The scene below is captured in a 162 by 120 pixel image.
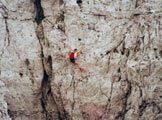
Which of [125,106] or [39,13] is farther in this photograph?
[39,13]

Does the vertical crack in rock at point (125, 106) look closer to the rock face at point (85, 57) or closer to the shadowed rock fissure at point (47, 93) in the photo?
the rock face at point (85, 57)

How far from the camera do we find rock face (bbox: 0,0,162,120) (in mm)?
7668

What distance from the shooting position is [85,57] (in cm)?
823

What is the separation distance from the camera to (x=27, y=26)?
8.71m

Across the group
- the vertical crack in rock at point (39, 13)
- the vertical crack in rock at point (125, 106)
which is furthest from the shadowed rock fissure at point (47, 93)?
the vertical crack in rock at point (125, 106)

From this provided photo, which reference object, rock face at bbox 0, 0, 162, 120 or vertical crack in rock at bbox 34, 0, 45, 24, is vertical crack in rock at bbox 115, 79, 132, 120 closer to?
rock face at bbox 0, 0, 162, 120

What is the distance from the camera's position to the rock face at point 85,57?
7668mm

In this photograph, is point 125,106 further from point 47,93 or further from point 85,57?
point 47,93

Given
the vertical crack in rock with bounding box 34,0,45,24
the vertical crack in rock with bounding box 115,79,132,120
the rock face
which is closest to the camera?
the rock face

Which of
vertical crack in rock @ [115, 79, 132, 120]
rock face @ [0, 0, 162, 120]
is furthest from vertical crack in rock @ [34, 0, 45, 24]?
vertical crack in rock @ [115, 79, 132, 120]

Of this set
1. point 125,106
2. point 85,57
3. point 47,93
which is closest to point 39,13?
point 85,57

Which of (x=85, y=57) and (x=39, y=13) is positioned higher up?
(x=39, y=13)

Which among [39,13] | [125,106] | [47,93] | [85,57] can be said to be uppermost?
[39,13]

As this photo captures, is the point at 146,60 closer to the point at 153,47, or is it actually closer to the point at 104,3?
the point at 153,47
